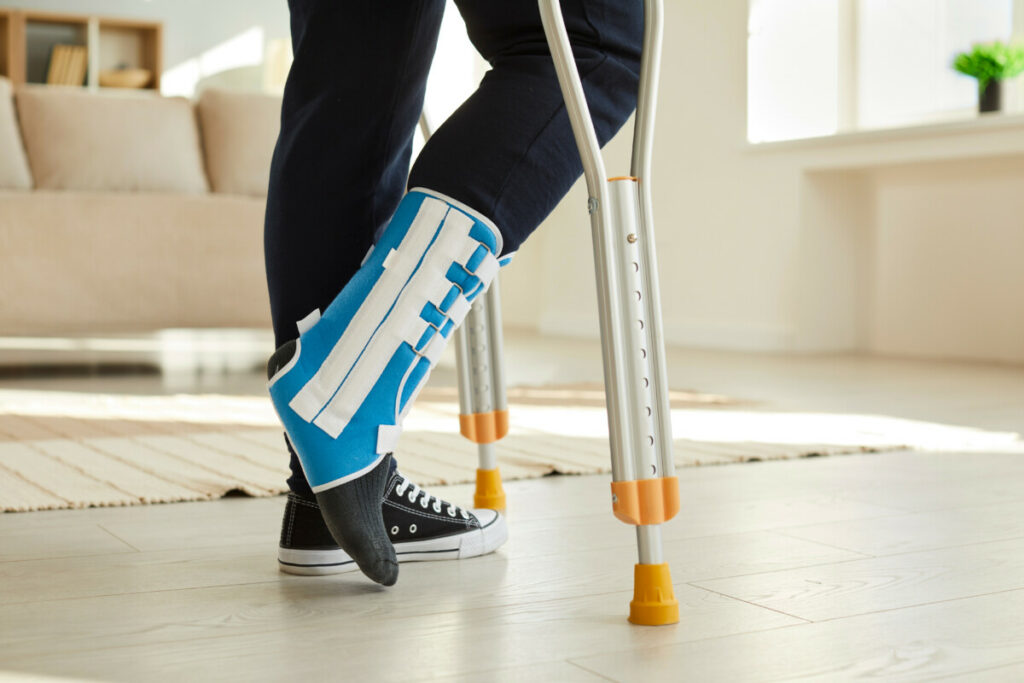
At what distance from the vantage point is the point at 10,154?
351cm

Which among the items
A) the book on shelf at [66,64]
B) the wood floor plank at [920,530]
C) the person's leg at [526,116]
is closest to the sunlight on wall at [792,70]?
the wood floor plank at [920,530]

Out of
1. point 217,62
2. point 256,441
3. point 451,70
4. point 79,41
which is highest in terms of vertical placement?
point 79,41

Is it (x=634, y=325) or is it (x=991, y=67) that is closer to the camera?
(x=634, y=325)

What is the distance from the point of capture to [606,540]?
1.14 meters

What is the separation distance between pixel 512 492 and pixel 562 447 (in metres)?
0.39

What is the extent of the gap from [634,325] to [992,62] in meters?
3.07

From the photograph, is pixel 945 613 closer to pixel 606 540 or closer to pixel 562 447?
pixel 606 540

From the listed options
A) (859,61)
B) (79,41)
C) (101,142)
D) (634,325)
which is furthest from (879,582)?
(79,41)

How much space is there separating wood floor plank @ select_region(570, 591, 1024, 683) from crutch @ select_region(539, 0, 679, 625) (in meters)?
0.09

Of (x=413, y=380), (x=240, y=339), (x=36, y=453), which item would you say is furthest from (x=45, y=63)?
(x=413, y=380)

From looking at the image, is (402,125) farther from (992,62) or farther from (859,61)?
(859,61)

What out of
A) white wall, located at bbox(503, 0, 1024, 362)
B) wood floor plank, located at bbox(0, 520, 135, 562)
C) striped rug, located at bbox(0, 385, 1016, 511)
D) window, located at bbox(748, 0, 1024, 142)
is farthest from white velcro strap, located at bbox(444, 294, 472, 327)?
window, located at bbox(748, 0, 1024, 142)

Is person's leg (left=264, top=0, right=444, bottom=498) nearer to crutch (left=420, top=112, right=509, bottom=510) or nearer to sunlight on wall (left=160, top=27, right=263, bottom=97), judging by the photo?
crutch (left=420, top=112, right=509, bottom=510)

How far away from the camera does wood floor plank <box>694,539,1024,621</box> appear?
894mm
